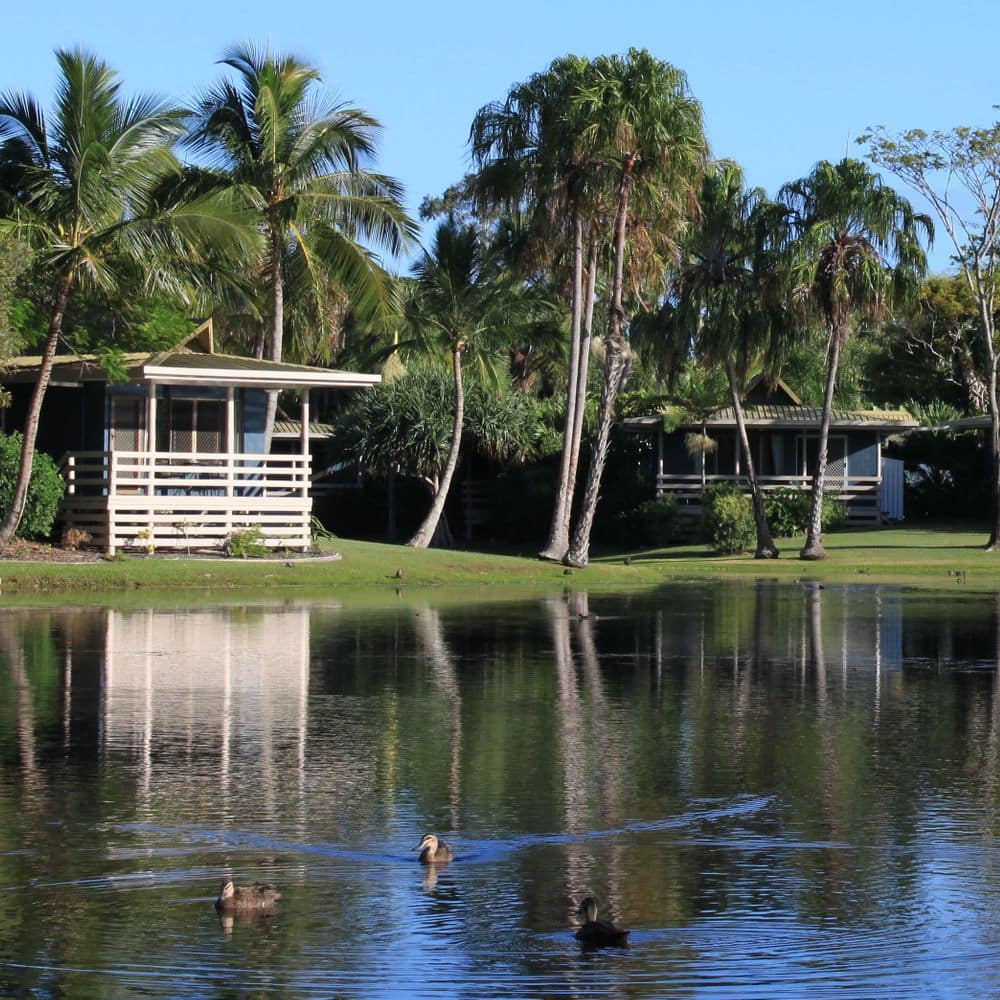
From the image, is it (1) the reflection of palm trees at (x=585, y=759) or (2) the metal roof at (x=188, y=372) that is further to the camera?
(2) the metal roof at (x=188, y=372)

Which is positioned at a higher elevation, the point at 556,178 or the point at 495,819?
the point at 556,178

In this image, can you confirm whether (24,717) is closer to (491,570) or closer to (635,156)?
(491,570)

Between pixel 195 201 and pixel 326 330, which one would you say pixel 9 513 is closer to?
pixel 195 201


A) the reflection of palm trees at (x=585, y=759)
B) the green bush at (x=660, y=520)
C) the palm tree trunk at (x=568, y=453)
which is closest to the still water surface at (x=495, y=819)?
the reflection of palm trees at (x=585, y=759)

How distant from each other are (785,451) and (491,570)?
18741mm

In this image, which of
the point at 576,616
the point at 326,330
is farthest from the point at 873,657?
the point at 326,330

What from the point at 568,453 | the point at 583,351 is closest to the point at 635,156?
the point at 583,351

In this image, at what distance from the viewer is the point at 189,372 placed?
113ft

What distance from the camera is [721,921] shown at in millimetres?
8914

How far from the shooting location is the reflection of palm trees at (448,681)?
1216 cm

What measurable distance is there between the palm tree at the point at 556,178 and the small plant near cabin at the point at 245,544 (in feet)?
26.9

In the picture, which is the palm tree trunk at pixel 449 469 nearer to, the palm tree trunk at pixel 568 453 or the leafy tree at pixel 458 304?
the leafy tree at pixel 458 304

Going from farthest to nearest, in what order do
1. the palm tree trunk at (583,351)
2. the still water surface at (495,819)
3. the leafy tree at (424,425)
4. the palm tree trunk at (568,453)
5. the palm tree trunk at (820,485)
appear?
the leafy tree at (424,425) → the palm tree trunk at (820,485) → the palm tree trunk at (583,351) → the palm tree trunk at (568,453) → the still water surface at (495,819)

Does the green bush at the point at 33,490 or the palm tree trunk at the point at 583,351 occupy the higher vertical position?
the palm tree trunk at the point at 583,351
